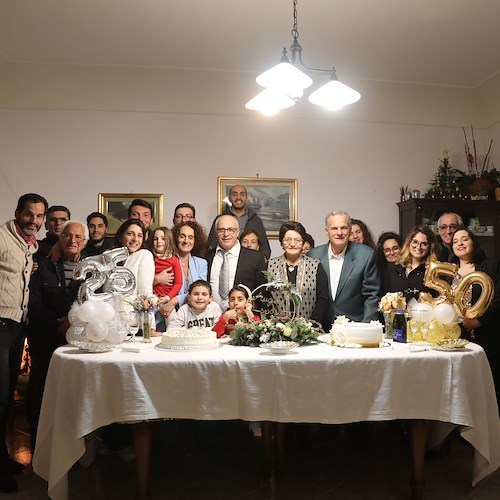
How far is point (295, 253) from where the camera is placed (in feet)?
12.6

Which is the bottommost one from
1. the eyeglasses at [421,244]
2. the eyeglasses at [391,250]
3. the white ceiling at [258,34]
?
the eyeglasses at [391,250]

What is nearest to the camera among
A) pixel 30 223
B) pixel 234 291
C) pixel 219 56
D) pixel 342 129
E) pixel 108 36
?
pixel 30 223

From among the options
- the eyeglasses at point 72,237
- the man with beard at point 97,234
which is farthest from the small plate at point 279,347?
the man with beard at point 97,234

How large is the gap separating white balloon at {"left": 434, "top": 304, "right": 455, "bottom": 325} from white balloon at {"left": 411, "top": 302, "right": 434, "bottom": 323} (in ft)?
0.19

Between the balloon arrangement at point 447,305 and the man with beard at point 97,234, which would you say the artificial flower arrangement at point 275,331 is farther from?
the man with beard at point 97,234

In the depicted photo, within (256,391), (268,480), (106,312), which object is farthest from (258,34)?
(268,480)

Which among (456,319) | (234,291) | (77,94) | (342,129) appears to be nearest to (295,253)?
(234,291)

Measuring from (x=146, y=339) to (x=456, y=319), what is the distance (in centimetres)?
187

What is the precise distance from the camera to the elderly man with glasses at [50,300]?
3.62 m

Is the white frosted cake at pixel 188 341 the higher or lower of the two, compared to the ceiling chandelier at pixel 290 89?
lower

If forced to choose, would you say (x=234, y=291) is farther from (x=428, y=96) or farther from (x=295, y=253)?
(x=428, y=96)

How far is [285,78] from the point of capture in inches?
131

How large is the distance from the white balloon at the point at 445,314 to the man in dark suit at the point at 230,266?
149 centimetres

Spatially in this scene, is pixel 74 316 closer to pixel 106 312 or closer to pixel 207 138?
Result: pixel 106 312
